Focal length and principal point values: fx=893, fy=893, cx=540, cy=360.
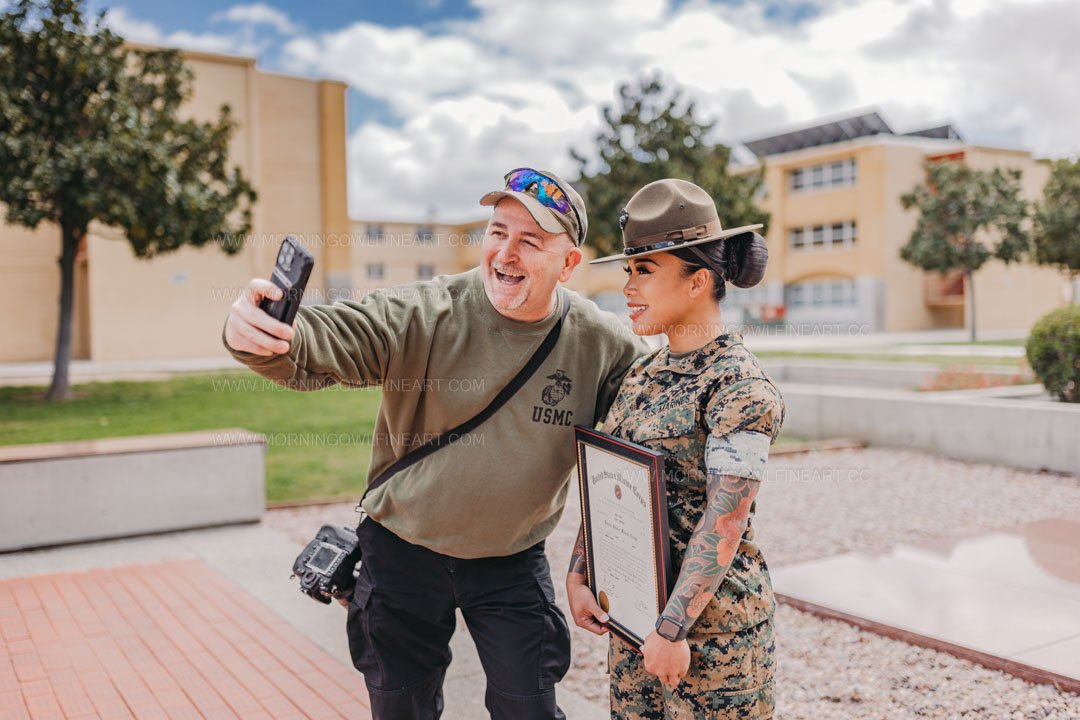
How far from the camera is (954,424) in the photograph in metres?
10.3

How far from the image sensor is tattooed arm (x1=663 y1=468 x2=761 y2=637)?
1981mm

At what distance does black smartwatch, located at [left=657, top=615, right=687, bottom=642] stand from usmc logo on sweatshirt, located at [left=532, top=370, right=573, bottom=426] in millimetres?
684

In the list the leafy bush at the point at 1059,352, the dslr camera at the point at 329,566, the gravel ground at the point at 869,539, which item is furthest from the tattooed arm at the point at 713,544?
the leafy bush at the point at 1059,352

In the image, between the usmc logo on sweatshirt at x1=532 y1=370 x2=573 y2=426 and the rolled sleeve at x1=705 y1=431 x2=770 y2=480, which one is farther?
the usmc logo on sweatshirt at x1=532 y1=370 x2=573 y2=426

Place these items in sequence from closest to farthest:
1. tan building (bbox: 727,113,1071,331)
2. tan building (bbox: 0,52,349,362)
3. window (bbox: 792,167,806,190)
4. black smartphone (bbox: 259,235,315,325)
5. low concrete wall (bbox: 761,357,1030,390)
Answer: black smartphone (bbox: 259,235,315,325)
low concrete wall (bbox: 761,357,1030,390)
tan building (bbox: 0,52,349,362)
tan building (bbox: 727,113,1071,331)
window (bbox: 792,167,806,190)

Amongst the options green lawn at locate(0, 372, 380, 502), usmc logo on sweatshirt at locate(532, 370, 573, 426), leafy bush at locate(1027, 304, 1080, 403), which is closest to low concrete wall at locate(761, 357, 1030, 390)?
leafy bush at locate(1027, 304, 1080, 403)

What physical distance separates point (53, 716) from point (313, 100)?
105ft

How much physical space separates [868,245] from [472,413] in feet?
139

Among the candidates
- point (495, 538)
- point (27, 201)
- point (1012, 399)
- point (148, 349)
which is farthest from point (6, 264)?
point (495, 538)

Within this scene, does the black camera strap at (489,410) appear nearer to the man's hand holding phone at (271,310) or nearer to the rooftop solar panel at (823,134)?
the man's hand holding phone at (271,310)

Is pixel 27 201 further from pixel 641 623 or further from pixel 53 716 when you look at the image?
pixel 641 623

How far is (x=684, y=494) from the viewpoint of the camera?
2172 millimetres

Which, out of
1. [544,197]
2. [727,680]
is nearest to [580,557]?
[727,680]

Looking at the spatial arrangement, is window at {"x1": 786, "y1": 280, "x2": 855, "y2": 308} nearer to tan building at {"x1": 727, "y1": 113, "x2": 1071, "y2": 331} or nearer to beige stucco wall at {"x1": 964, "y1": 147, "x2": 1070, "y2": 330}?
tan building at {"x1": 727, "y1": 113, "x2": 1071, "y2": 331}
